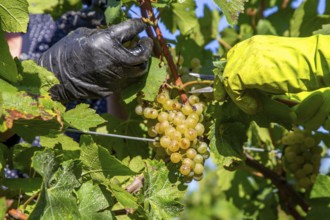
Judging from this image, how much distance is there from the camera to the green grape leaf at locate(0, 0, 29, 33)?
46.1 inches

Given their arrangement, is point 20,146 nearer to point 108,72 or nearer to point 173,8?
point 108,72

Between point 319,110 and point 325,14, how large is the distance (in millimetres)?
532

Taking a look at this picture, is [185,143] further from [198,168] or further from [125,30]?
[125,30]

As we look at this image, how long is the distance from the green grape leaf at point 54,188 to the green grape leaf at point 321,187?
0.83 m

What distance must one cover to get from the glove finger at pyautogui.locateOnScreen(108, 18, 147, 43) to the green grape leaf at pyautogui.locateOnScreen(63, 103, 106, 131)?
20cm

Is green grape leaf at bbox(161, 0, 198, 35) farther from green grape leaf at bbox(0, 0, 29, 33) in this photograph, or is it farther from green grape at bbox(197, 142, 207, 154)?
green grape leaf at bbox(0, 0, 29, 33)

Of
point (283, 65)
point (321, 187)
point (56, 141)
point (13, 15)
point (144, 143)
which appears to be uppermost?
point (13, 15)

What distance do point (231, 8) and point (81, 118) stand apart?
1.36 feet

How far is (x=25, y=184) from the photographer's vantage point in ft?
3.87

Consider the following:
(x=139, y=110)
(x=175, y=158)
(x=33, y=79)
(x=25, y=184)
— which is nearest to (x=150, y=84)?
(x=139, y=110)

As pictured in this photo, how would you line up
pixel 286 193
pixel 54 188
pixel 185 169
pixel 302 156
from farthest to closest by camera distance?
1. pixel 286 193
2. pixel 302 156
3. pixel 185 169
4. pixel 54 188

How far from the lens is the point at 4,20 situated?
46.4 inches

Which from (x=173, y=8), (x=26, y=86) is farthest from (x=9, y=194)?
(x=173, y=8)

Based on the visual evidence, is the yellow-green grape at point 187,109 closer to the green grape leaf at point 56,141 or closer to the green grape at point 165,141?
the green grape at point 165,141
